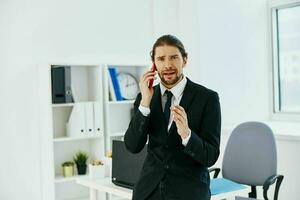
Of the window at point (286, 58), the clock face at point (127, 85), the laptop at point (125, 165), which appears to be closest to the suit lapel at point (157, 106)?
the laptop at point (125, 165)

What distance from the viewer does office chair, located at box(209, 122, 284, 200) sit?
3.10 meters

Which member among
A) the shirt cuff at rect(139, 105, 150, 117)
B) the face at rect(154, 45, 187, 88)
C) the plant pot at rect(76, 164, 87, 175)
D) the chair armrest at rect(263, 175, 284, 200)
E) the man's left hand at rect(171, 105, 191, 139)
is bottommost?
the plant pot at rect(76, 164, 87, 175)

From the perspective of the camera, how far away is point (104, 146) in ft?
13.5

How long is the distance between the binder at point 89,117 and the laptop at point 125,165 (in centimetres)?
129

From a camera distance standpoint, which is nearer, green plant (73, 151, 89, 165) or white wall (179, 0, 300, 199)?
green plant (73, 151, 89, 165)

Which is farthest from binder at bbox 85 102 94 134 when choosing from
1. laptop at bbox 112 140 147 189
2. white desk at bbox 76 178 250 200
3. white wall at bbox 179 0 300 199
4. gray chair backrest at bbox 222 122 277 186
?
gray chair backrest at bbox 222 122 277 186

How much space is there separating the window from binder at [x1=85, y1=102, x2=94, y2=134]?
7.10 feet

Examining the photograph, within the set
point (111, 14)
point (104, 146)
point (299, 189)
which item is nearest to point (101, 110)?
point (104, 146)

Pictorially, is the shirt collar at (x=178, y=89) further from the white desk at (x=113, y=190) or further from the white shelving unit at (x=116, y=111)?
the white shelving unit at (x=116, y=111)

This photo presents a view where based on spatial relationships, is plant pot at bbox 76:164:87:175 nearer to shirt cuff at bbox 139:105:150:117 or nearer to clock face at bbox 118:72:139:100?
clock face at bbox 118:72:139:100

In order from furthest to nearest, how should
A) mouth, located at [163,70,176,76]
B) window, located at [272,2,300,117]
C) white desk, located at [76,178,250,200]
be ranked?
window, located at [272,2,300,117], white desk, located at [76,178,250,200], mouth, located at [163,70,176,76]

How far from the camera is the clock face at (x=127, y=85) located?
4332 mm

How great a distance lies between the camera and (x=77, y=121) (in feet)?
13.0

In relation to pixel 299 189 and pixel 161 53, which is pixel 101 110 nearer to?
pixel 299 189
